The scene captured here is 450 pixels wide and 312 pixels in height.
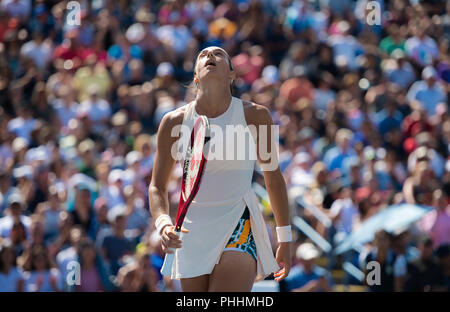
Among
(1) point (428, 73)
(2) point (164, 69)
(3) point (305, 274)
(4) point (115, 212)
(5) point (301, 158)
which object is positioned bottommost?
(3) point (305, 274)

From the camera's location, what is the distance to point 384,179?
34.7 feet

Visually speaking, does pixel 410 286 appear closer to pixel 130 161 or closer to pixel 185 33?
pixel 130 161

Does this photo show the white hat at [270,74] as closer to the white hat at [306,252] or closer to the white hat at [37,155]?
the white hat at [37,155]

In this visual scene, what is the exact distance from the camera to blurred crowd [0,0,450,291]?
8.82m

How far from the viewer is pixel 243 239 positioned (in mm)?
4312

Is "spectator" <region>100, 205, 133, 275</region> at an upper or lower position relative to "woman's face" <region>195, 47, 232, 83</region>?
lower

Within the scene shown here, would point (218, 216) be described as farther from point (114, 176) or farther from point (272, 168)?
point (114, 176)

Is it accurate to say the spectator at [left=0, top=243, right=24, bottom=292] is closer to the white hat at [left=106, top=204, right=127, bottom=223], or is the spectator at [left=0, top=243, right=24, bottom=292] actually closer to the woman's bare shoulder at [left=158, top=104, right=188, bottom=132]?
the white hat at [left=106, top=204, right=127, bottom=223]

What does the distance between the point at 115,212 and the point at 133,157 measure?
55.5 inches

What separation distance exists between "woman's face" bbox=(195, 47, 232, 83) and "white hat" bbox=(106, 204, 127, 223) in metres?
4.78

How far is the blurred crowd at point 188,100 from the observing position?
882 centimetres

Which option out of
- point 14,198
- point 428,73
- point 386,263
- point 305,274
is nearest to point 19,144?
point 14,198

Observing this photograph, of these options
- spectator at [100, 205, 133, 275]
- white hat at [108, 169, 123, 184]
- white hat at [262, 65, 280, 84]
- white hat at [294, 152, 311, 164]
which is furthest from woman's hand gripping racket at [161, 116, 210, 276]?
white hat at [262, 65, 280, 84]

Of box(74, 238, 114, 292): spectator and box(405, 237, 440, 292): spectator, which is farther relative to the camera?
box(405, 237, 440, 292): spectator
